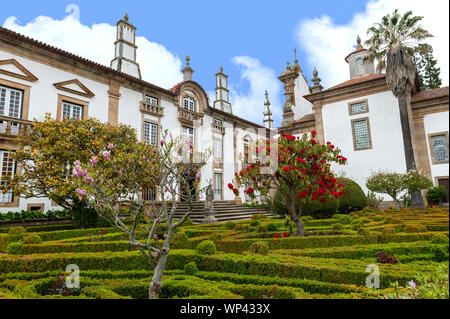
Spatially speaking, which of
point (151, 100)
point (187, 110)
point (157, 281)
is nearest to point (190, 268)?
point (157, 281)

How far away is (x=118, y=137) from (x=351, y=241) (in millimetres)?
11479

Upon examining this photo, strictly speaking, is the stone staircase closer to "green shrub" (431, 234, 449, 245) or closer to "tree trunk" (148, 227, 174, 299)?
"green shrub" (431, 234, 449, 245)

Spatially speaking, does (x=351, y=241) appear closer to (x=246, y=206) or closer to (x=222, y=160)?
(x=246, y=206)

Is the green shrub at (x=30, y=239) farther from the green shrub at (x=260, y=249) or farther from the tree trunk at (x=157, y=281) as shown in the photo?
the green shrub at (x=260, y=249)

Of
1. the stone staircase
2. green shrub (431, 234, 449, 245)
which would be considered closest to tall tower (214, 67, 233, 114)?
the stone staircase

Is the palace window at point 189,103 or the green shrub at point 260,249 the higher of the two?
the palace window at point 189,103

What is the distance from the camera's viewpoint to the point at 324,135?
2491cm

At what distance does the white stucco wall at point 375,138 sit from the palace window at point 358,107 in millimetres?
292

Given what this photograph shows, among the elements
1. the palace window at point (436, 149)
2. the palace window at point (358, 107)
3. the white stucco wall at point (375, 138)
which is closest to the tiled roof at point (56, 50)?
the white stucco wall at point (375, 138)

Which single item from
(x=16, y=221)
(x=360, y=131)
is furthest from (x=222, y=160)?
(x=16, y=221)

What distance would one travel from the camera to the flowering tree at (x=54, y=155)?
10.8 m

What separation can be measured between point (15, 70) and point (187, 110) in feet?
38.3

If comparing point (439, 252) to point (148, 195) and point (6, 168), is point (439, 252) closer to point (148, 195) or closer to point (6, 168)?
point (6, 168)

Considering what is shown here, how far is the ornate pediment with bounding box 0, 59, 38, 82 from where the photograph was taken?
1326 cm
